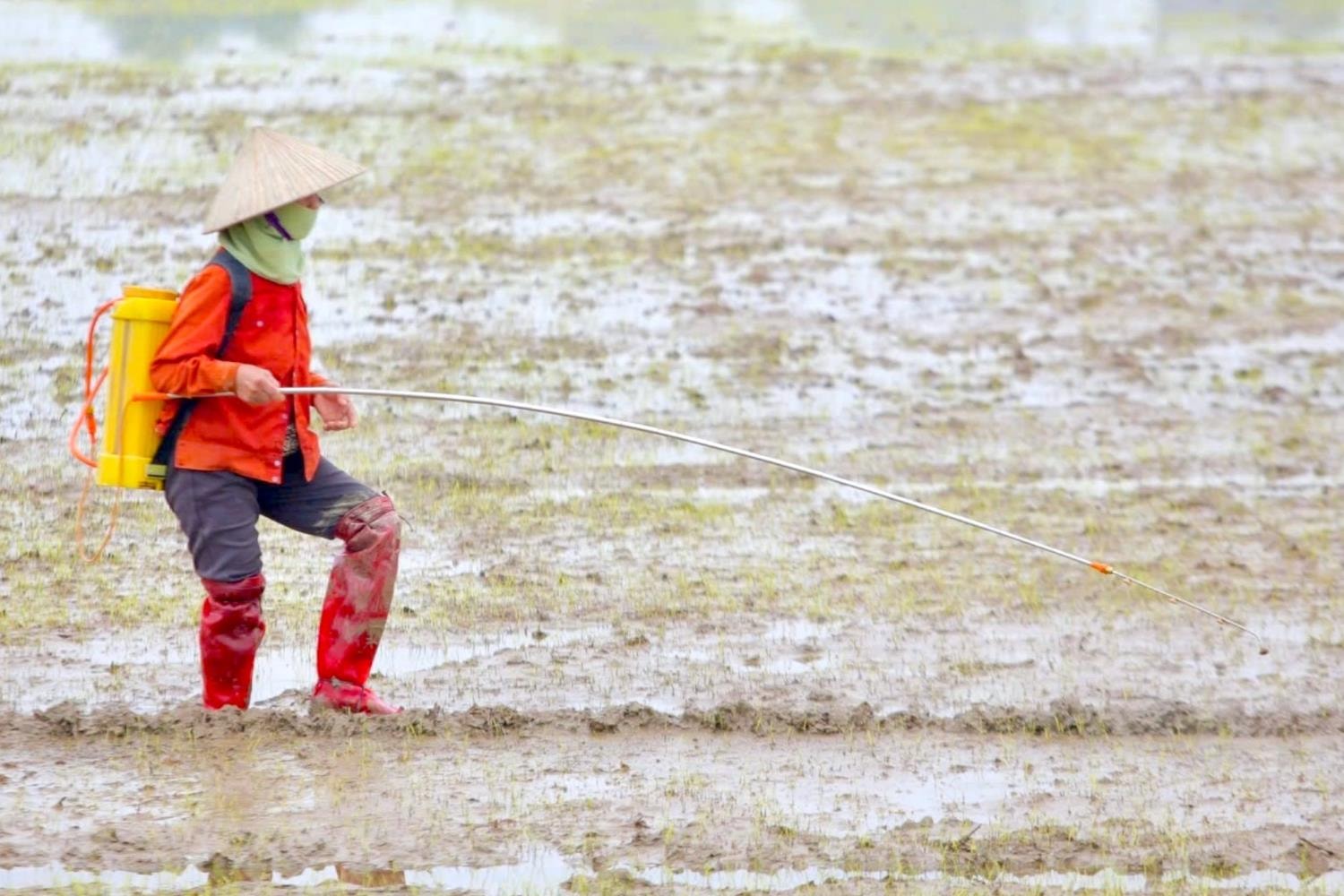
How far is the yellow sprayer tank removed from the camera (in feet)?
17.9

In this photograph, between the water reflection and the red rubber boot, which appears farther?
the water reflection

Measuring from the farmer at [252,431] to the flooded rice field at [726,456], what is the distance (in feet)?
1.19

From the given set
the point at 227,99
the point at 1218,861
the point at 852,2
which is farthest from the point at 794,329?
the point at 852,2

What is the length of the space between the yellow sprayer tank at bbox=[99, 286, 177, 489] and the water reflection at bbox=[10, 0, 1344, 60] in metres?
9.96

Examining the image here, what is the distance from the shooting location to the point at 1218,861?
5.09 meters

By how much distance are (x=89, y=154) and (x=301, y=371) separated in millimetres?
7615

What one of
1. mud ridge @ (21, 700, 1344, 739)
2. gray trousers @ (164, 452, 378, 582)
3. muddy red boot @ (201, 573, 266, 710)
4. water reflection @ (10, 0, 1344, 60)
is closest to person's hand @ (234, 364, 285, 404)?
gray trousers @ (164, 452, 378, 582)

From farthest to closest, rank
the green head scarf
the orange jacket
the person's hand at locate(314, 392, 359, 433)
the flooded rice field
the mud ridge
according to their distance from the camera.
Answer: the person's hand at locate(314, 392, 359, 433) < the mud ridge < the green head scarf < the orange jacket < the flooded rice field

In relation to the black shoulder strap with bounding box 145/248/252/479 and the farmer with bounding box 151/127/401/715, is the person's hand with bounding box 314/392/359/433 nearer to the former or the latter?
the farmer with bounding box 151/127/401/715

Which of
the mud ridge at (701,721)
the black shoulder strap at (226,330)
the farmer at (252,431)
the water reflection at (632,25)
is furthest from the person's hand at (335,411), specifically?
the water reflection at (632,25)

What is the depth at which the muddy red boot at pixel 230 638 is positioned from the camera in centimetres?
554

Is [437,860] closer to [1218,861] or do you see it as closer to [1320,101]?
[1218,861]

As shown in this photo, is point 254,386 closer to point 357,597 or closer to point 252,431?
point 252,431

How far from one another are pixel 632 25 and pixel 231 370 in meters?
12.3
